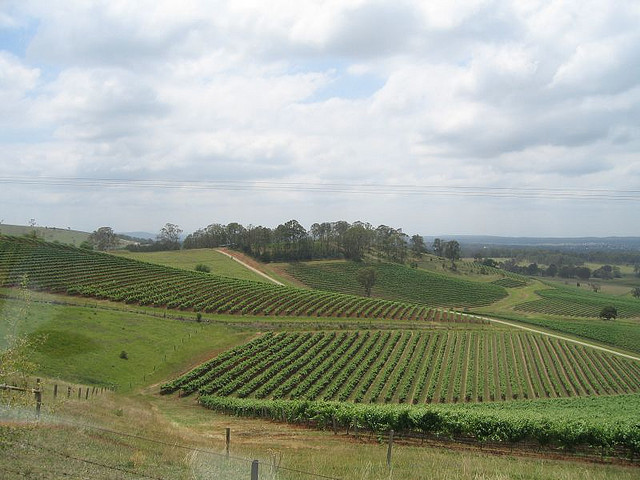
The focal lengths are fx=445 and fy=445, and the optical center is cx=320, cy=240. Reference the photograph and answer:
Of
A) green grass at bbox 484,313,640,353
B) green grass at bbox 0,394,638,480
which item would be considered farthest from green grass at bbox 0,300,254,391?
green grass at bbox 484,313,640,353

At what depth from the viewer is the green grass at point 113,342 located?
1433 inches

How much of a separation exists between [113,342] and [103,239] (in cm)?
12899

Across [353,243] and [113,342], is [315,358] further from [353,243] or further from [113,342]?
[353,243]

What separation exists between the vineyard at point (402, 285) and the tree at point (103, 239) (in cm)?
7578

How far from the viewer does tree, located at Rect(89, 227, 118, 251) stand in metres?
158

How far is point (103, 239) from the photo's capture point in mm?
158875

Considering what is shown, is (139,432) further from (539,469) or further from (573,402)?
(573,402)

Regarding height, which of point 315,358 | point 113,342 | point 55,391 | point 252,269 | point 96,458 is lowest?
point 315,358

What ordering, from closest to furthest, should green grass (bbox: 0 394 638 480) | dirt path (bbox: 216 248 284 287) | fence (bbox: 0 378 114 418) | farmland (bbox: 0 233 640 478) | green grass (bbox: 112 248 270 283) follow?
green grass (bbox: 0 394 638 480) < fence (bbox: 0 378 114 418) < farmland (bbox: 0 233 640 478) < green grass (bbox: 112 248 270 283) < dirt path (bbox: 216 248 284 287)

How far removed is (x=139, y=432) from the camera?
17.8m

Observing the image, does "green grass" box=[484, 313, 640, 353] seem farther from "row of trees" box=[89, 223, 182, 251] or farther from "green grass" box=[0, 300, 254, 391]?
"row of trees" box=[89, 223, 182, 251]

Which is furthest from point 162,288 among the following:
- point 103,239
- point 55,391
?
point 103,239

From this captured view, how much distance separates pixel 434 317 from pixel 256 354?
1615 inches

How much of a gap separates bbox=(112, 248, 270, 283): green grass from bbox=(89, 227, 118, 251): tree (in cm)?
4245
